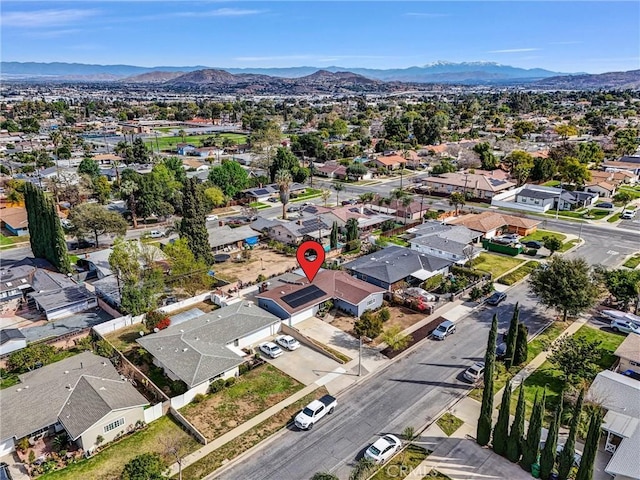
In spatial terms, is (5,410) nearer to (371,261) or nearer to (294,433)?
(294,433)

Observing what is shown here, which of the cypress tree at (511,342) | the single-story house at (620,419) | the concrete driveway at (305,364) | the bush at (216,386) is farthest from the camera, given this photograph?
the concrete driveway at (305,364)

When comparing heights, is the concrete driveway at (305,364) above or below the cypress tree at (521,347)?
below

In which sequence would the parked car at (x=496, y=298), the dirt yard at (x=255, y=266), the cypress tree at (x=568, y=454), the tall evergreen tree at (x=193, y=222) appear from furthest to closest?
the dirt yard at (x=255, y=266)
the tall evergreen tree at (x=193, y=222)
the parked car at (x=496, y=298)
the cypress tree at (x=568, y=454)

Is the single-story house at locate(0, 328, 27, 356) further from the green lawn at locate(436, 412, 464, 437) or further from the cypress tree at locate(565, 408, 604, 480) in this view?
the cypress tree at locate(565, 408, 604, 480)

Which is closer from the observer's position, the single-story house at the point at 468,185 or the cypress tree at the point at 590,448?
the cypress tree at the point at 590,448

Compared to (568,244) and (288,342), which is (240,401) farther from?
(568,244)

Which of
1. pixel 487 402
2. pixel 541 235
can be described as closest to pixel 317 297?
pixel 487 402

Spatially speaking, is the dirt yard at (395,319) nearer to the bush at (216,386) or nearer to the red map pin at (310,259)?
the red map pin at (310,259)

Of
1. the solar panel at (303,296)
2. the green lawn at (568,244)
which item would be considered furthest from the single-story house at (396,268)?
the green lawn at (568,244)

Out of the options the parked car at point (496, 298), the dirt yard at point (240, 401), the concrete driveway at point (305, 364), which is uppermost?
the parked car at point (496, 298)
